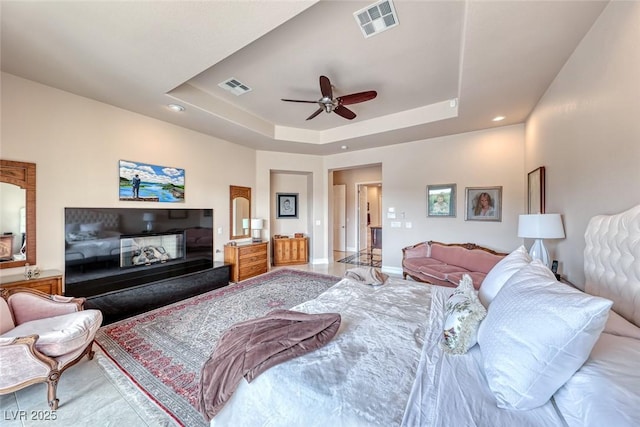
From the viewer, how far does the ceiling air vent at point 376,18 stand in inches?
75.3

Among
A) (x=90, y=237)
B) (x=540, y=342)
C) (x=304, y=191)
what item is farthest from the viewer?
(x=304, y=191)

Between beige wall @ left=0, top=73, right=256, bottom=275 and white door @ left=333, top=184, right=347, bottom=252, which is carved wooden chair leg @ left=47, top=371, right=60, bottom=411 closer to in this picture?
beige wall @ left=0, top=73, right=256, bottom=275

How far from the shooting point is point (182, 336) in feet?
7.91

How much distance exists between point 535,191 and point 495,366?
3237mm

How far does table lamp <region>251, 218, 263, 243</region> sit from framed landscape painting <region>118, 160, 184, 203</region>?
1508 millimetres

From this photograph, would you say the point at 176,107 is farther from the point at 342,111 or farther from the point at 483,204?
the point at 483,204

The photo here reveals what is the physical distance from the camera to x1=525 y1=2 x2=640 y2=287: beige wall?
1389mm

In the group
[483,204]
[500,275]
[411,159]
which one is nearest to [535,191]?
[483,204]

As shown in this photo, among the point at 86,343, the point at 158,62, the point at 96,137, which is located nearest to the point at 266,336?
the point at 86,343

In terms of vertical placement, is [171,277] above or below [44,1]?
below

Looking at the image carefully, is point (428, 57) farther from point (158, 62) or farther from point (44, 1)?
point (44, 1)

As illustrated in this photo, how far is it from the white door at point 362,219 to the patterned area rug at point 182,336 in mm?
3895

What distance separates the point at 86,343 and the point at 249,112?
354 cm

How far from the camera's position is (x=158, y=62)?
88.9 inches
